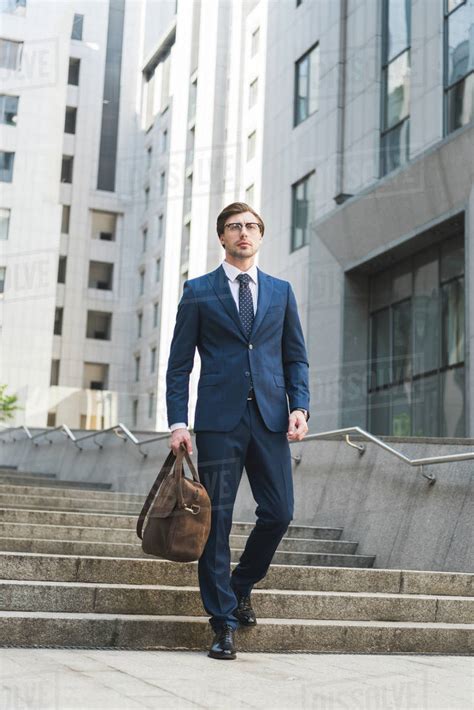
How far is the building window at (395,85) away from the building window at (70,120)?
34566 mm

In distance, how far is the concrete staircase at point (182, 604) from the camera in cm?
481

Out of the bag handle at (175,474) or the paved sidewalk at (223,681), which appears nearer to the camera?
the paved sidewalk at (223,681)

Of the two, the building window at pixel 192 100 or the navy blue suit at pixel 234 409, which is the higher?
the building window at pixel 192 100

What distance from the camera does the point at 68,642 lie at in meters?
4.70

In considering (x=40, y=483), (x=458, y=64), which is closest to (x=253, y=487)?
(x=40, y=483)

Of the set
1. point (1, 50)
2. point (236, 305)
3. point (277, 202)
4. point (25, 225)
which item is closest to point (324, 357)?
point (277, 202)

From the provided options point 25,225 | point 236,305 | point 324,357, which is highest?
point 25,225

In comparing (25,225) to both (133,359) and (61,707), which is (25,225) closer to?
(133,359)

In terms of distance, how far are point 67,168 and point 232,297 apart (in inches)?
1896

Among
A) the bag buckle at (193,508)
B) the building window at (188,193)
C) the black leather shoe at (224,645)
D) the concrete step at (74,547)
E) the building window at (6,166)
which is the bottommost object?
the black leather shoe at (224,645)

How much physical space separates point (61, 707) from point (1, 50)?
47919mm

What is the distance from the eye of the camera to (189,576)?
565 centimetres

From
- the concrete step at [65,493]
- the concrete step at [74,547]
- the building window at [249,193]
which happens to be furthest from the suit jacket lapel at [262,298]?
the building window at [249,193]

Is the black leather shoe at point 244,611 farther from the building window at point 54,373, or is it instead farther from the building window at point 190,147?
the building window at point 54,373
